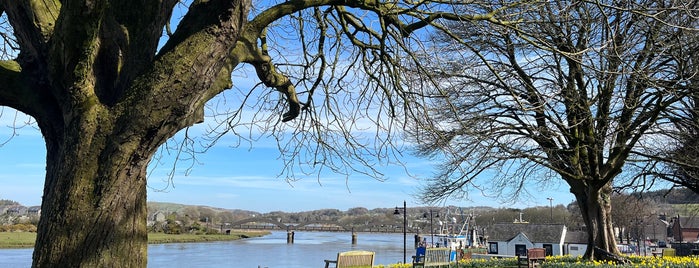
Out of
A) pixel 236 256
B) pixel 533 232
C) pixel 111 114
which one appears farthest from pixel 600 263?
pixel 533 232

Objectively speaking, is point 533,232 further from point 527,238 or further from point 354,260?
point 354,260

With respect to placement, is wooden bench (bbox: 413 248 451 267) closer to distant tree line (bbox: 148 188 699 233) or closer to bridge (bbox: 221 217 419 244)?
distant tree line (bbox: 148 188 699 233)

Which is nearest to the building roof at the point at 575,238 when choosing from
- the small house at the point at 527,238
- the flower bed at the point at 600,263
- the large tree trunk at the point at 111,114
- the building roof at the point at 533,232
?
the small house at the point at 527,238

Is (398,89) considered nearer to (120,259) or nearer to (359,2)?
(359,2)

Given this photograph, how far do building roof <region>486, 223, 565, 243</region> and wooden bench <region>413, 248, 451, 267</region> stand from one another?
2248 centimetres

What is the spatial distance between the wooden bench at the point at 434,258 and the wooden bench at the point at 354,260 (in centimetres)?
168

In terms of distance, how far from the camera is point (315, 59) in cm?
683

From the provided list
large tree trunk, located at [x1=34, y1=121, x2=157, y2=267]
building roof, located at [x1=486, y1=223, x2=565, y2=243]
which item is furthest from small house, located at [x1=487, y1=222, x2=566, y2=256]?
large tree trunk, located at [x1=34, y1=121, x2=157, y2=267]

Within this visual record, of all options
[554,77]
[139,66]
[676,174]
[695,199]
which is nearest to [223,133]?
[139,66]

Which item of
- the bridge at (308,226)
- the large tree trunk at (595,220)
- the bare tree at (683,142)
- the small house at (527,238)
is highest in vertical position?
the bare tree at (683,142)

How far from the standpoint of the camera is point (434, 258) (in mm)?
14148

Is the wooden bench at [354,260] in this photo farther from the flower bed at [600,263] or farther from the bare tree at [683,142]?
the bare tree at [683,142]

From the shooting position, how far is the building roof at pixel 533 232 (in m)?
34.8

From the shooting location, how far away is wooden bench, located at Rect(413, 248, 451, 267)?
44.1 feet
